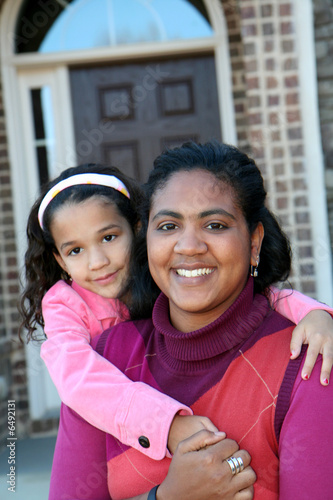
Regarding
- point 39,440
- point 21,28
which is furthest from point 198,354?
point 21,28

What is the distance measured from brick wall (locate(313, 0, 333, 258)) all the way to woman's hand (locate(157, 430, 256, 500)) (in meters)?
3.53

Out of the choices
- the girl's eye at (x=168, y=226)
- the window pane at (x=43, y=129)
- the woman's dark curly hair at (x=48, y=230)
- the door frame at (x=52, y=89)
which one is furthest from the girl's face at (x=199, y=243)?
the window pane at (x=43, y=129)

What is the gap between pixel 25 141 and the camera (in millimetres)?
5031

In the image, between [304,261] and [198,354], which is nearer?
[198,354]

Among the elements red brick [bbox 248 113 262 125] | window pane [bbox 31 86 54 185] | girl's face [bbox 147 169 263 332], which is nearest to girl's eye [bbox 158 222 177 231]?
girl's face [bbox 147 169 263 332]

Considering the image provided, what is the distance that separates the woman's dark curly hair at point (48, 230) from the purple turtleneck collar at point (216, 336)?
848 millimetres

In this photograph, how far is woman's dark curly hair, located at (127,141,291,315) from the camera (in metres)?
1.69

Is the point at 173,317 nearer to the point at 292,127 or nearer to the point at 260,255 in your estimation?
the point at 260,255

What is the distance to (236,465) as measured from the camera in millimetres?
1450

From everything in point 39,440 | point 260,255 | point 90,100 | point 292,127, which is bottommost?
point 39,440

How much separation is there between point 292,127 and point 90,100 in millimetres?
1816

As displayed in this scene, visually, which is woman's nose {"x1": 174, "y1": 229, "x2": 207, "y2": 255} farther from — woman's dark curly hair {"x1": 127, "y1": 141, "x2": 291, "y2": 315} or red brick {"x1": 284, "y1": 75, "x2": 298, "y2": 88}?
red brick {"x1": 284, "y1": 75, "x2": 298, "y2": 88}

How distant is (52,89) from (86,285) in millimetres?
3126

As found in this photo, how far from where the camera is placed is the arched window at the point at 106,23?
16.0 feet
